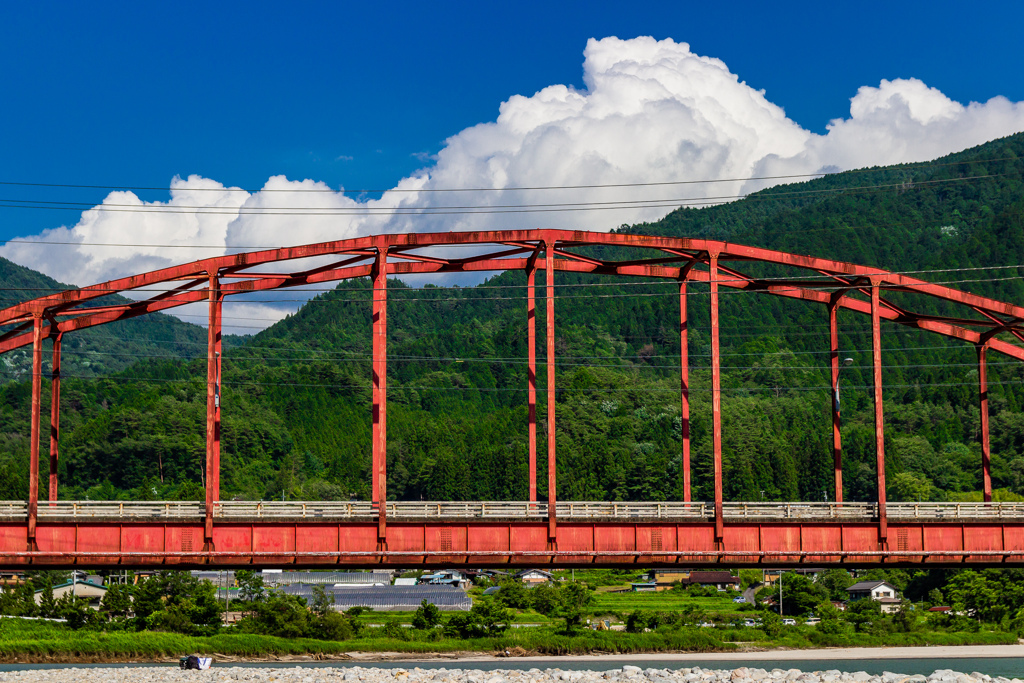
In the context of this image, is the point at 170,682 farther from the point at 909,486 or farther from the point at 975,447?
the point at 975,447

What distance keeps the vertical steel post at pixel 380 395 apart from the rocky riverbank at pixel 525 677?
874 cm

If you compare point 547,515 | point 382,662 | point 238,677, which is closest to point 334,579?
point 382,662

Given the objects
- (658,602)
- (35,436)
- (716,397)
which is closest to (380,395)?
(716,397)

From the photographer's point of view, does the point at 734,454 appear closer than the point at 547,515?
No

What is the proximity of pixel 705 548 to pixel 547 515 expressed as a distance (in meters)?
6.73

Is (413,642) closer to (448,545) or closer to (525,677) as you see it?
(525,677)

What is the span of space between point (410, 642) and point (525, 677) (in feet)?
128

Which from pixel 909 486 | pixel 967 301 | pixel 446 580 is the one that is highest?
pixel 967 301

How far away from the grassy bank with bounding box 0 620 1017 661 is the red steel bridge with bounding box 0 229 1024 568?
1405 inches

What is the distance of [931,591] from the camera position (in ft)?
360

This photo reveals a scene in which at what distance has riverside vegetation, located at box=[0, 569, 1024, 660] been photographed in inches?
3130

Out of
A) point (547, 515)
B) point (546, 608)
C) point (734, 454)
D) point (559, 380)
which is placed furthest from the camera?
point (559, 380)

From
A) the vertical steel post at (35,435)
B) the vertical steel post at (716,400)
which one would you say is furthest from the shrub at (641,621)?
the vertical steel post at (35,435)

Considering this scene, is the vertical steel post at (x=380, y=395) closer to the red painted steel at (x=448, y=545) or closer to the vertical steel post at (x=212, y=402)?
the red painted steel at (x=448, y=545)
